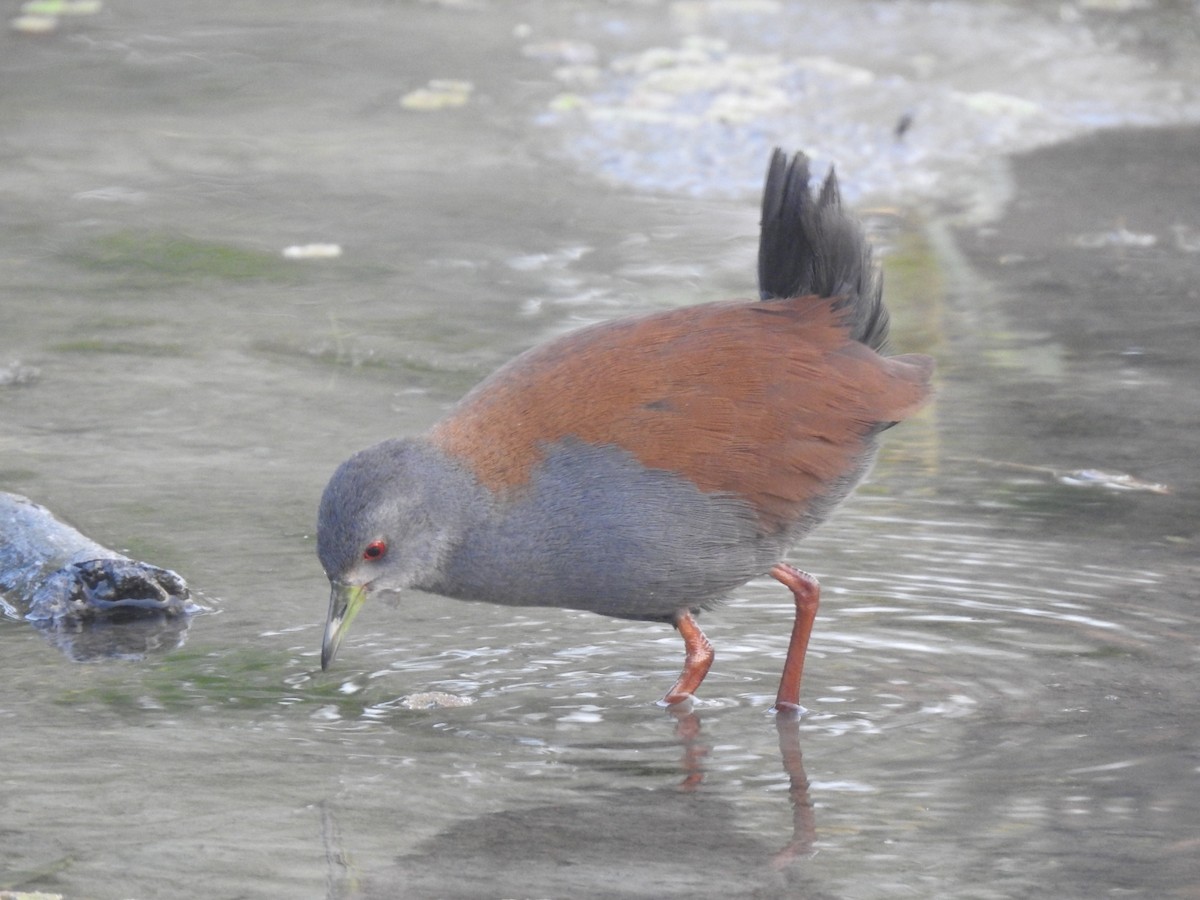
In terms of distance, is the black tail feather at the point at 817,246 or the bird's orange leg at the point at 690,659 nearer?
the bird's orange leg at the point at 690,659

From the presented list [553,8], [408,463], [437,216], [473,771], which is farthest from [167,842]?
[553,8]

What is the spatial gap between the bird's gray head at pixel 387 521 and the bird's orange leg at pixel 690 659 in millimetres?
595

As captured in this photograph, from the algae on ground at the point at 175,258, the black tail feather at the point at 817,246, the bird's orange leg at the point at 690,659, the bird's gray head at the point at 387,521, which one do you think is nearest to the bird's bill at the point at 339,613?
the bird's gray head at the point at 387,521

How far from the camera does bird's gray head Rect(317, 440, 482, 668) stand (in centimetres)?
427

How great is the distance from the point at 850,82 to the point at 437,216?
9.97ft

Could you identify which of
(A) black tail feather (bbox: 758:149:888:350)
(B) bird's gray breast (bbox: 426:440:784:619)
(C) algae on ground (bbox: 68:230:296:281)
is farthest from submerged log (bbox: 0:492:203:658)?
(C) algae on ground (bbox: 68:230:296:281)

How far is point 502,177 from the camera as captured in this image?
9281mm

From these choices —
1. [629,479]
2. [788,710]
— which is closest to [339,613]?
[629,479]

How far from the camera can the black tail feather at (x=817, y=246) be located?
4.77 m

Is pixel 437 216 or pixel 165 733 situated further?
pixel 437 216

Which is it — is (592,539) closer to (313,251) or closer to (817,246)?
(817,246)

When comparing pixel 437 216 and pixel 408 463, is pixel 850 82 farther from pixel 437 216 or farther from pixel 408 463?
pixel 408 463

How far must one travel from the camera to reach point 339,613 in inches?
169

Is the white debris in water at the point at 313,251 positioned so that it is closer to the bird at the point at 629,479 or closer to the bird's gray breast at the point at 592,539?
the bird at the point at 629,479
